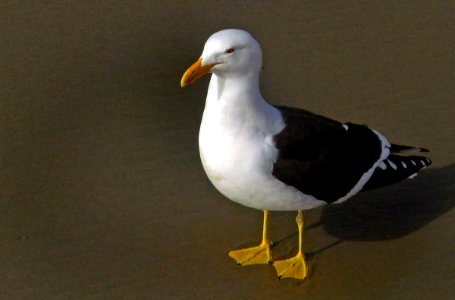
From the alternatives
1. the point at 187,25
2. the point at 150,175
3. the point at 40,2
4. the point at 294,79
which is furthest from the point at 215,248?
the point at 40,2

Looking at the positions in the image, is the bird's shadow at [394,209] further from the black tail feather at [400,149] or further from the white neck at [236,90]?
the white neck at [236,90]

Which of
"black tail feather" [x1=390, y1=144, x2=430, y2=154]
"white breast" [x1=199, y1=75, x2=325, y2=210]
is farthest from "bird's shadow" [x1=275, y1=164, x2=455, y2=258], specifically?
"white breast" [x1=199, y1=75, x2=325, y2=210]

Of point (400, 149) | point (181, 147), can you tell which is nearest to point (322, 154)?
point (400, 149)

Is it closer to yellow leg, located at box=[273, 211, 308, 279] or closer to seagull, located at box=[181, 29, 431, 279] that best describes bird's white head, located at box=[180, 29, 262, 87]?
seagull, located at box=[181, 29, 431, 279]

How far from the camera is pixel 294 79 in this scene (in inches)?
211

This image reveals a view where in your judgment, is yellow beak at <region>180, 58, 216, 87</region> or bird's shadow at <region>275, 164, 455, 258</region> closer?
yellow beak at <region>180, 58, 216, 87</region>

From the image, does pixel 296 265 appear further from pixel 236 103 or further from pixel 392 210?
pixel 236 103

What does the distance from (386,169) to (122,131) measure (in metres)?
1.65

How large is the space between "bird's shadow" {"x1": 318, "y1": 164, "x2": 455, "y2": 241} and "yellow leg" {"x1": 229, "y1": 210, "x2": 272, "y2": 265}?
366 mm

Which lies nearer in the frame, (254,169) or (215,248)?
(254,169)

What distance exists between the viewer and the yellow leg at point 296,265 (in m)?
4.03

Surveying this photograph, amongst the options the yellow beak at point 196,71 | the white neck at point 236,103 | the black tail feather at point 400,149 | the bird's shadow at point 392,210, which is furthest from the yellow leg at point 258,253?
the yellow beak at point 196,71

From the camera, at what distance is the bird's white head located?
3502 millimetres

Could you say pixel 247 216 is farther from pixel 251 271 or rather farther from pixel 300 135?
pixel 300 135
